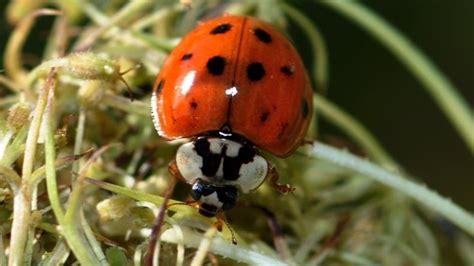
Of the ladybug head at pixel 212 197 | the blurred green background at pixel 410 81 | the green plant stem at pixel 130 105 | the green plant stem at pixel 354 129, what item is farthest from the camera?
the blurred green background at pixel 410 81

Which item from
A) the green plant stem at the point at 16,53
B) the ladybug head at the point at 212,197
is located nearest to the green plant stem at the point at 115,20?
the green plant stem at the point at 16,53

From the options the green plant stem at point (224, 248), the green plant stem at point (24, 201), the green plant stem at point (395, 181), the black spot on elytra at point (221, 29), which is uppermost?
the green plant stem at point (395, 181)

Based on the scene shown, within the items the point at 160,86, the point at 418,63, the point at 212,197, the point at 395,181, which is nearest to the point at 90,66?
the point at 160,86

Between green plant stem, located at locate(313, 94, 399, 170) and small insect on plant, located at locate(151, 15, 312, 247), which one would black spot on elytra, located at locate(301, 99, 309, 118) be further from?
green plant stem, located at locate(313, 94, 399, 170)

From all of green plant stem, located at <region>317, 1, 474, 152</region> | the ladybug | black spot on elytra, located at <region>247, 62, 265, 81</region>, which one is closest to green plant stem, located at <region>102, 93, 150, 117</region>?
the ladybug

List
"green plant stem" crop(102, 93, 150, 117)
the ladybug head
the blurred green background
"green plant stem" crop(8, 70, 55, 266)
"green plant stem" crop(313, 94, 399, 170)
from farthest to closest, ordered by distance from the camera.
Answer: the blurred green background, "green plant stem" crop(313, 94, 399, 170), "green plant stem" crop(102, 93, 150, 117), the ladybug head, "green plant stem" crop(8, 70, 55, 266)

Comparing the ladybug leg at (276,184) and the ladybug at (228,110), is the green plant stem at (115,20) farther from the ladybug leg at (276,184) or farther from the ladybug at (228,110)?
the ladybug leg at (276,184)

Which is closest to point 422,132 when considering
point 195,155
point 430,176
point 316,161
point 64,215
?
point 430,176

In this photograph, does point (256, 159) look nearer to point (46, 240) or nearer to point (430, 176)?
point (46, 240)
